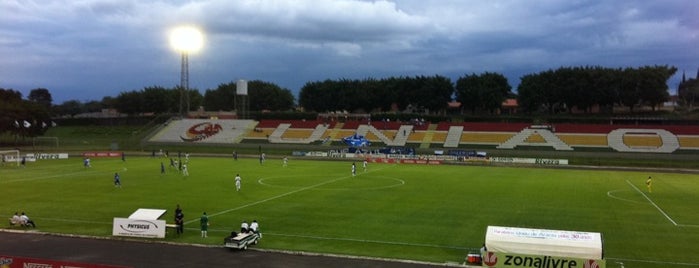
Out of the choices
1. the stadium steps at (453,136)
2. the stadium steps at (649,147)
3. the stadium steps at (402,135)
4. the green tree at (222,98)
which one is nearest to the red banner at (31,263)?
the stadium steps at (453,136)

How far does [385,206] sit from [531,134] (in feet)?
201

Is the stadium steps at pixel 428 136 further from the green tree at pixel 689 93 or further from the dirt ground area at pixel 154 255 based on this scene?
the green tree at pixel 689 93

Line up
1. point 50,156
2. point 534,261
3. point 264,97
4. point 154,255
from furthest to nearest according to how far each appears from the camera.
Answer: point 264,97
point 50,156
point 154,255
point 534,261

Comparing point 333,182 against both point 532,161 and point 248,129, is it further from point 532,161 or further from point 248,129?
point 248,129

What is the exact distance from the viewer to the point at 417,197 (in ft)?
130

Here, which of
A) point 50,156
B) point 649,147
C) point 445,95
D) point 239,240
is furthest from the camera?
point 445,95

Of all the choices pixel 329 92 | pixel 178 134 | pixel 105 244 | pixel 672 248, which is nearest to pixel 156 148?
pixel 178 134

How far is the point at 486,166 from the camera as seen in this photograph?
69250 millimetres

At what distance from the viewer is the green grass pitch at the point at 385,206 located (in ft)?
84.1

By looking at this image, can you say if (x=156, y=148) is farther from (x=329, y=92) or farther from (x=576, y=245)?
(x=576, y=245)

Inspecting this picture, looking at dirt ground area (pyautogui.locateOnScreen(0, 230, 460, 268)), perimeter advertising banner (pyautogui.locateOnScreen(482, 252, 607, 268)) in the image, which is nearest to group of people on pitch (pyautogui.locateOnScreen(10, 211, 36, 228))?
dirt ground area (pyautogui.locateOnScreen(0, 230, 460, 268))

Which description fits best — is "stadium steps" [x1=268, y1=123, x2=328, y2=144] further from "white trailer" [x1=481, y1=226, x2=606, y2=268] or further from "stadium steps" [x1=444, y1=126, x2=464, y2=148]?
"white trailer" [x1=481, y1=226, x2=606, y2=268]

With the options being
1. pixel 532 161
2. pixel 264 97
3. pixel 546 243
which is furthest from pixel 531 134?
pixel 264 97

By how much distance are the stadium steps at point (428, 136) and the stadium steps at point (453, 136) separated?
2.92 metres
